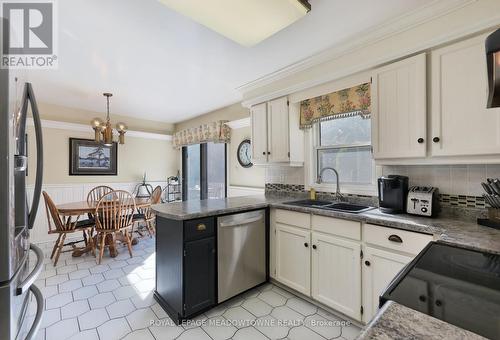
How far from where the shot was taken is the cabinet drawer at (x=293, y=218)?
2.12 metres

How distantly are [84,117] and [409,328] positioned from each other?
5.39 m

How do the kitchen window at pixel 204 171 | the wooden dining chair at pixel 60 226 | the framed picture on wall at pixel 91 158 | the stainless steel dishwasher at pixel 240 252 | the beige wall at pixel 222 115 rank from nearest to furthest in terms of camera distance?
the stainless steel dishwasher at pixel 240 252
the wooden dining chair at pixel 60 226
the beige wall at pixel 222 115
the framed picture on wall at pixel 91 158
the kitchen window at pixel 204 171

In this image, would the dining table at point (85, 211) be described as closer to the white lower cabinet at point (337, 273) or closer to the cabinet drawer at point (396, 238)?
the white lower cabinet at point (337, 273)

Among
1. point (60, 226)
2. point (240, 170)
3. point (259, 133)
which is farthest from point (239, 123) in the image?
point (60, 226)

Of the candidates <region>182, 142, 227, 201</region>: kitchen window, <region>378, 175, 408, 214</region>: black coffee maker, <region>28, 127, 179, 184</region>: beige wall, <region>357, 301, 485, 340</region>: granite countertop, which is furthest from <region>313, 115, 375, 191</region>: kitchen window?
<region>28, 127, 179, 184</region>: beige wall

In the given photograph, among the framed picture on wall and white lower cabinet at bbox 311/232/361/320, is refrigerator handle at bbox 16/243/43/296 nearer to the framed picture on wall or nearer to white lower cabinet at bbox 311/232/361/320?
white lower cabinet at bbox 311/232/361/320

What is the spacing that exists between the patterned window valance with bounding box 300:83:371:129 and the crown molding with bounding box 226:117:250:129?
4.11 feet

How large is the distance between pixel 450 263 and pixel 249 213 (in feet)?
5.15

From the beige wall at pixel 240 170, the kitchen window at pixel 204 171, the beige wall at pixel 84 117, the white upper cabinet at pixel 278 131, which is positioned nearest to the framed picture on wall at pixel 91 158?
the beige wall at pixel 84 117

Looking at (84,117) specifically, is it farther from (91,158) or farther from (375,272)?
(375,272)

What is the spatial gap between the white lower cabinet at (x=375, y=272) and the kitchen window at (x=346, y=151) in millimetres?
788

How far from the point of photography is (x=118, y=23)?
1.82m

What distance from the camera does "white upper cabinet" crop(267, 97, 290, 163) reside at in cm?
271

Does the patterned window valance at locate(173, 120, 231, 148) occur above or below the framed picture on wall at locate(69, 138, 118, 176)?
above
